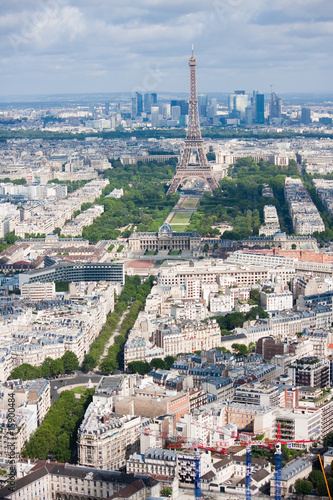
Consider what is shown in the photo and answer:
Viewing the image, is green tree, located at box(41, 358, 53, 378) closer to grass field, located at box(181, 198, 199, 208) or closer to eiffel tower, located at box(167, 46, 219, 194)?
grass field, located at box(181, 198, 199, 208)

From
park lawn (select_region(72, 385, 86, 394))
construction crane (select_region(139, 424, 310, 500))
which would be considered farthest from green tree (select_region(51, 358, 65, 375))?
construction crane (select_region(139, 424, 310, 500))

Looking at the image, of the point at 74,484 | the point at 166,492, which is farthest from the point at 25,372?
the point at 166,492

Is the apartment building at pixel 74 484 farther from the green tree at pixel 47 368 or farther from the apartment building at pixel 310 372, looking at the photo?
Result: the green tree at pixel 47 368

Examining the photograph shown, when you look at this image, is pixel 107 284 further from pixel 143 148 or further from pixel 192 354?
pixel 143 148

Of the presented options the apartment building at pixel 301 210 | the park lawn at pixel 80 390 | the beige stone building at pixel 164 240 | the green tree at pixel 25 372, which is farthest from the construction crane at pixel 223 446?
the apartment building at pixel 301 210

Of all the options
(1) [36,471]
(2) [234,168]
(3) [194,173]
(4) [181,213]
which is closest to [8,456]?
(1) [36,471]

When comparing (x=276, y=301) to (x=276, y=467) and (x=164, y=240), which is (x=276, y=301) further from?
(x=276, y=467)
